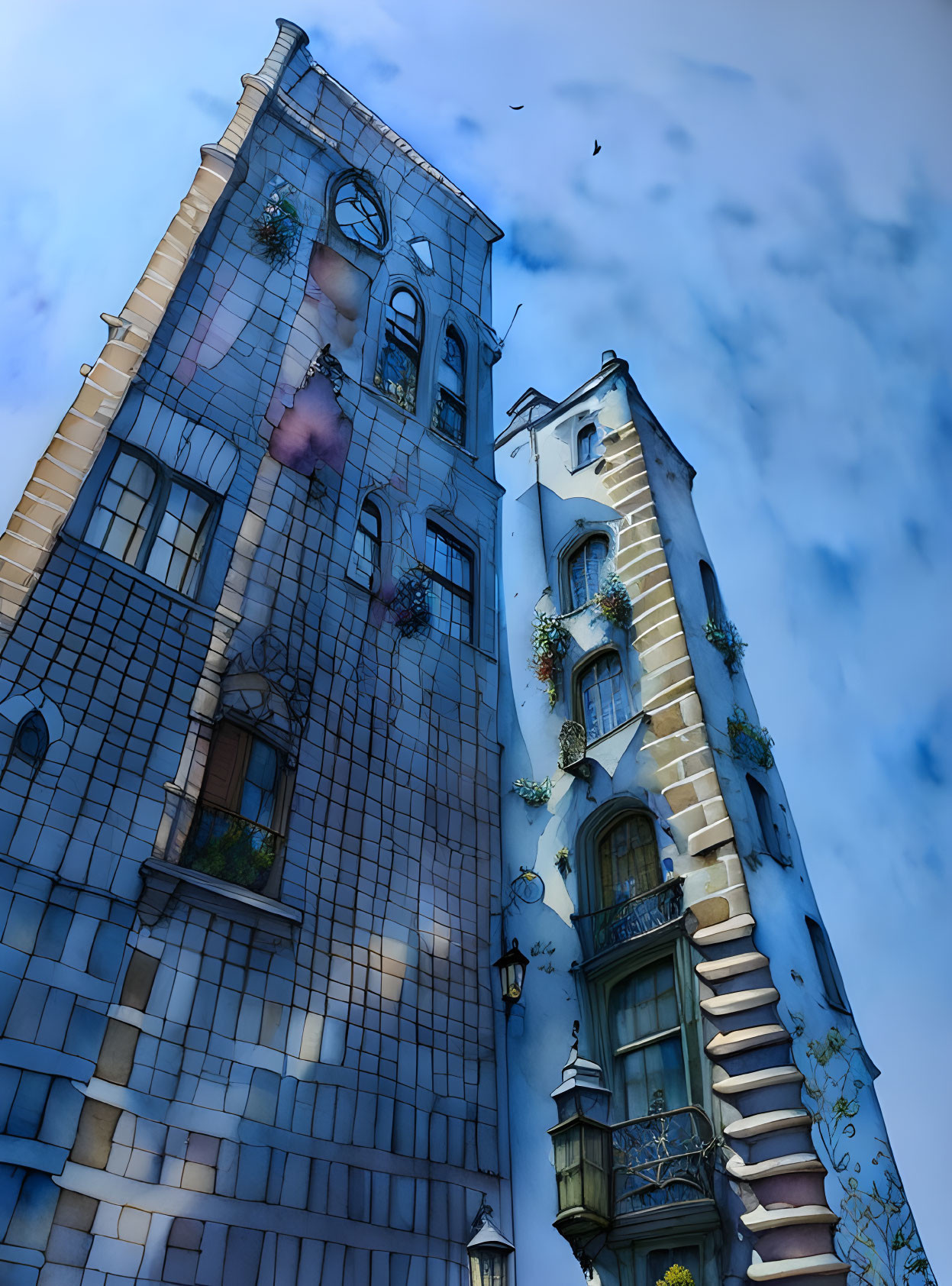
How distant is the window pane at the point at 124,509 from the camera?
38.4ft

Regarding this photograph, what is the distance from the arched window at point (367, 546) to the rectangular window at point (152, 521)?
2745mm

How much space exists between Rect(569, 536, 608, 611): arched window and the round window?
7.15m

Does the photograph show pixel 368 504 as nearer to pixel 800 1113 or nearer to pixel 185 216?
pixel 185 216

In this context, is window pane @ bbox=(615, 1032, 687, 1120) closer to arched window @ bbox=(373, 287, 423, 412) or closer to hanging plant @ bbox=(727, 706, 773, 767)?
hanging plant @ bbox=(727, 706, 773, 767)

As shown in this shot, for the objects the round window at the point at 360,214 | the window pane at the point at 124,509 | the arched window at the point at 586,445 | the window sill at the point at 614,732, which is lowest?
the window sill at the point at 614,732

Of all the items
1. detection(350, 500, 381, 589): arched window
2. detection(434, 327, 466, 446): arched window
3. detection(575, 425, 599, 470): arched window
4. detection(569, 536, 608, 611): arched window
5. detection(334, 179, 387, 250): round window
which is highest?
detection(334, 179, 387, 250): round window

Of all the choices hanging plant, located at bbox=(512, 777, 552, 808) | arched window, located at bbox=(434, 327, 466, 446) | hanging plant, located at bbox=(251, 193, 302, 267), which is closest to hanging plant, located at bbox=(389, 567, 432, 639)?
hanging plant, located at bbox=(512, 777, 552, 808)

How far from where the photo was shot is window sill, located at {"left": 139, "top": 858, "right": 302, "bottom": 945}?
10.0 metres

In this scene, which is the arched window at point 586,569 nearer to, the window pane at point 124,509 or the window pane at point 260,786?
the window pane at point 260,786

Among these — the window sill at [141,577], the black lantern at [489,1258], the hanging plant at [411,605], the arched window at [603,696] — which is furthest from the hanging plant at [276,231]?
the black lantern at [489,1258]

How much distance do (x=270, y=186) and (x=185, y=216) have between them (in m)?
2.53

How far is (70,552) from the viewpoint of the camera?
11.1m

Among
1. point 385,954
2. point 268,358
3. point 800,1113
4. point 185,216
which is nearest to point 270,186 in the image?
point 185,216

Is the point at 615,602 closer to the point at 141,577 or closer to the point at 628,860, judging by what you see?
the point at 628,860
